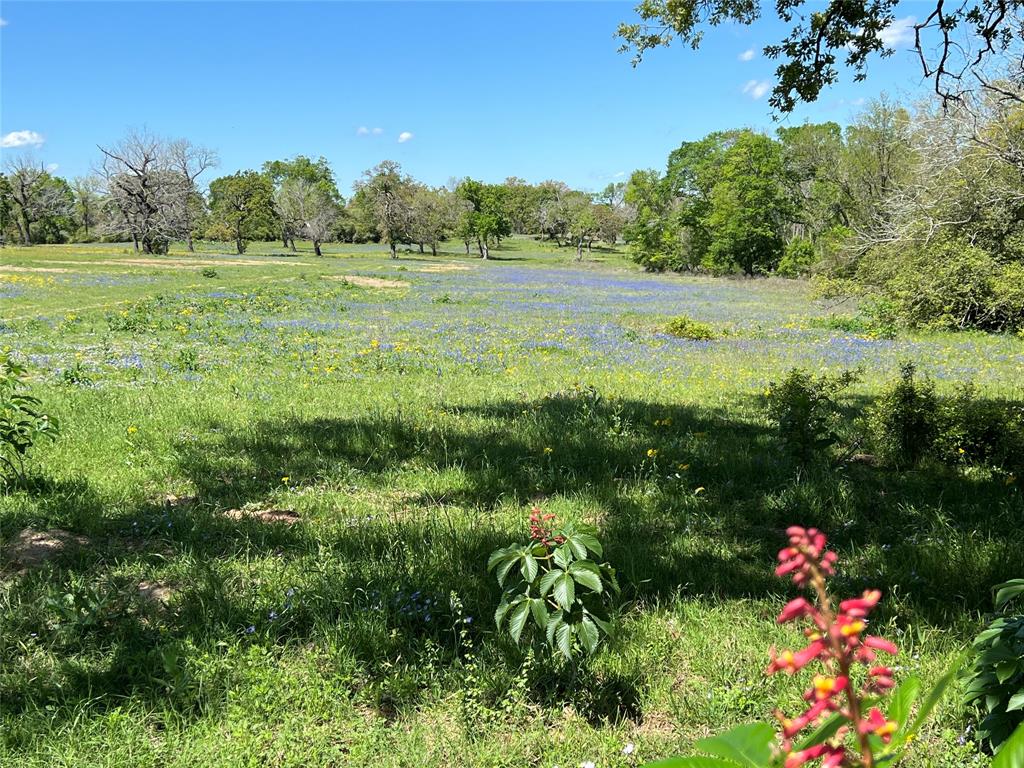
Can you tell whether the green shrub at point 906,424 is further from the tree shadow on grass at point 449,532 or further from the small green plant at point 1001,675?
the small green plant at point 1001,675

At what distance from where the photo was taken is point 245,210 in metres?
75.8

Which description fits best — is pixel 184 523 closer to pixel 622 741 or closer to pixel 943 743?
pixel 622 741

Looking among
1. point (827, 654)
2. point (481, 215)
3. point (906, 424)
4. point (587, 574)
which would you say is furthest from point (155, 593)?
point (481, 215)

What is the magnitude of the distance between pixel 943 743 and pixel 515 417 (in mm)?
5750

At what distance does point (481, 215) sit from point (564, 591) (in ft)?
232

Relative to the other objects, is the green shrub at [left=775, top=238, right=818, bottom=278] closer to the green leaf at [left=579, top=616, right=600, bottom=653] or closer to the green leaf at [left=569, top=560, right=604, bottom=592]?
the green leaf at [left=569, top=560, right=604, bottom=592]

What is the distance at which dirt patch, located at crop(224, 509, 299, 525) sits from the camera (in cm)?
480

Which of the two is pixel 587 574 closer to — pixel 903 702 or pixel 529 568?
pixel 529 568

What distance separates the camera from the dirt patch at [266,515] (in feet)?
15.8

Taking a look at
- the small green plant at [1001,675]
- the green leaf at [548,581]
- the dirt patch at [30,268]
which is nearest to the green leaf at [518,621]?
the green leaf at [548,581]

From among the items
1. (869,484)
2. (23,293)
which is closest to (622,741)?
(869,484)

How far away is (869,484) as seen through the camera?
5.65 meters

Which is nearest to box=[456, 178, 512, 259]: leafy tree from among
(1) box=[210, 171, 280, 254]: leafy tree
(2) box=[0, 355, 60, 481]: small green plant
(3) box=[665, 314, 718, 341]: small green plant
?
(1) box=[210, 171, 280, 254]: leafy tree

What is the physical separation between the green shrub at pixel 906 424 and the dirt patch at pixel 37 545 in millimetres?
7373
